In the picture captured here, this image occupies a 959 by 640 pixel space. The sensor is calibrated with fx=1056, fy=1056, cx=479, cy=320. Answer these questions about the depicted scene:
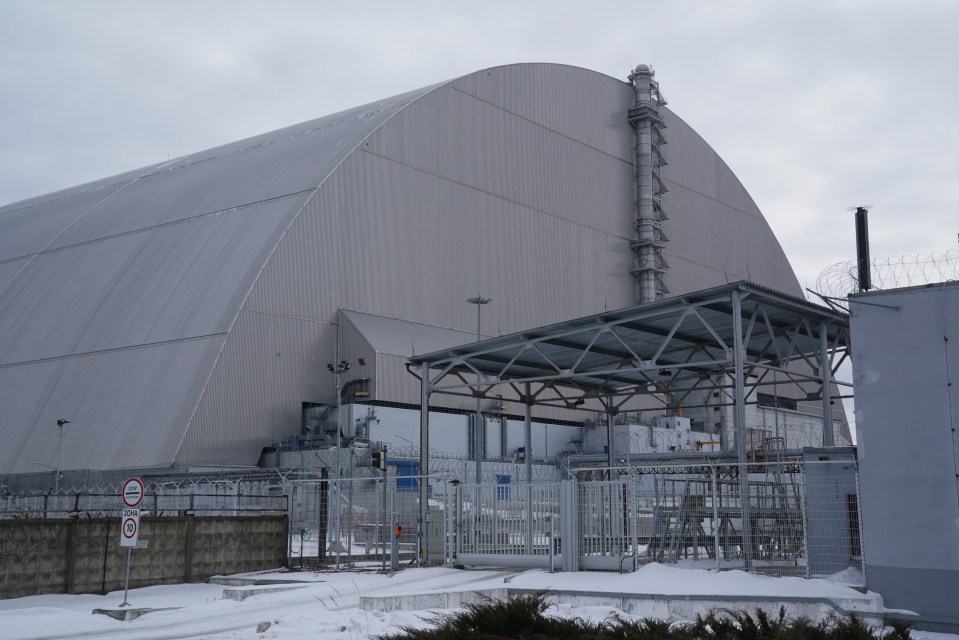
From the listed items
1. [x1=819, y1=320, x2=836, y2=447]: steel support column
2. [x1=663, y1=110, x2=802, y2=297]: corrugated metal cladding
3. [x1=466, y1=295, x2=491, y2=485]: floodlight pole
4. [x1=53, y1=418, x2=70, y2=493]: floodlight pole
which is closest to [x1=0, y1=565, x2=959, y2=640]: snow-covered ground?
[x1=466, y1=295, x2=491, y2=485]: floodlight pole

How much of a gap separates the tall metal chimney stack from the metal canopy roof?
3768mm

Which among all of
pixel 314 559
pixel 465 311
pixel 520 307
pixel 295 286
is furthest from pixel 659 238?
pixel 314 559

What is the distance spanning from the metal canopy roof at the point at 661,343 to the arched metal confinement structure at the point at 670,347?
3 centimetres

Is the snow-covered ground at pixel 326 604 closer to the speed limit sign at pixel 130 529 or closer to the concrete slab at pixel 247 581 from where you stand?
the concrete slab at pixel 247 581

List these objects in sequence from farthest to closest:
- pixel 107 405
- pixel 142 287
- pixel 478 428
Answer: pixel 142 287
pixel 107 405
pixel 478 428

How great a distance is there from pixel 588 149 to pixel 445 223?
13.5 m

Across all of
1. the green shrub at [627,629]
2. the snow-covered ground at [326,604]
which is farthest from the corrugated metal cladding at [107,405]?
the green shrub at [627,629]

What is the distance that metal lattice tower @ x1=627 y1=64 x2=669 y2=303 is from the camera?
63.0 metres

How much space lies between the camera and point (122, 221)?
190ft

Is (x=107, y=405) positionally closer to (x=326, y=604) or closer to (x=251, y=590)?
(x=251, y=590)

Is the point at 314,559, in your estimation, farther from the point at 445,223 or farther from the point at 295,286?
the point at 445,223

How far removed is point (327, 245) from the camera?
48.3 m

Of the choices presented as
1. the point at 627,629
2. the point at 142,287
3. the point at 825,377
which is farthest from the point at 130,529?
the point at 142,287

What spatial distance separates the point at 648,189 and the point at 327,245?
77.4 ft
